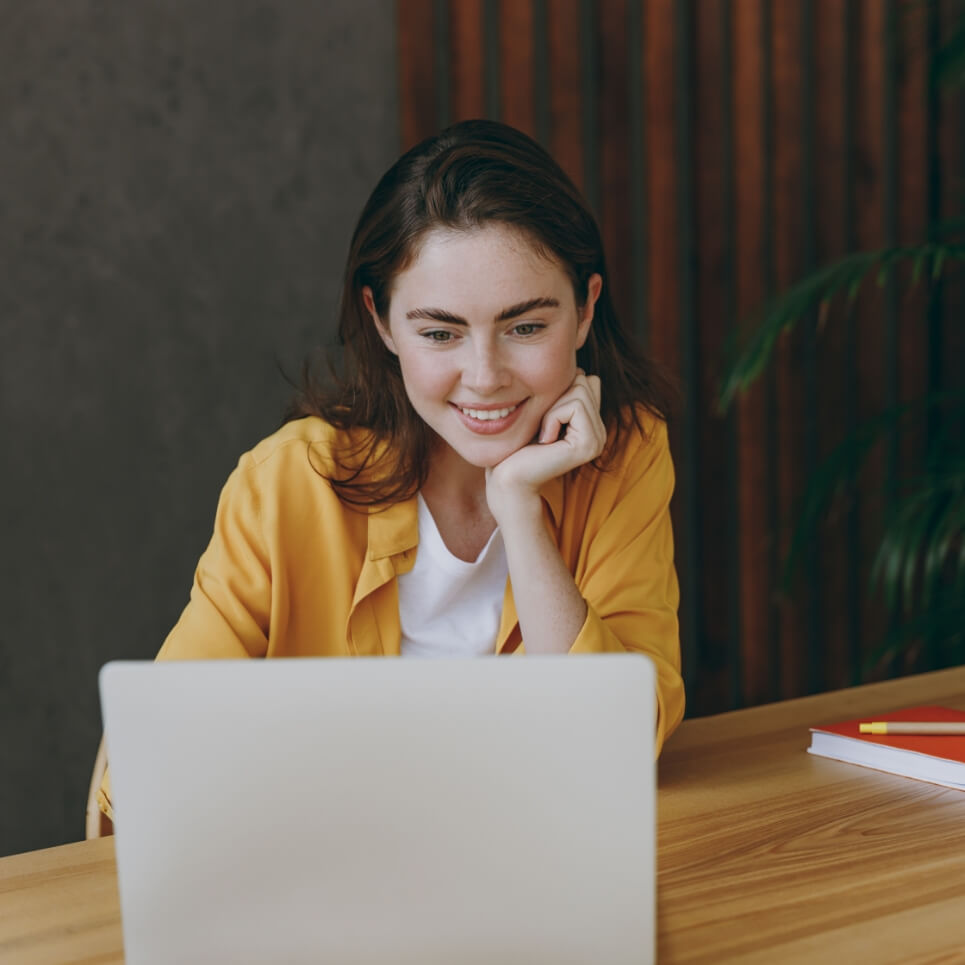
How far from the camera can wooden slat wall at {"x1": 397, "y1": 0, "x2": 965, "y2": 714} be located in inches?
112

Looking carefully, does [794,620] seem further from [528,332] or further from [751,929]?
[751,929]

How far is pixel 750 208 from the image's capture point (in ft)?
10.1

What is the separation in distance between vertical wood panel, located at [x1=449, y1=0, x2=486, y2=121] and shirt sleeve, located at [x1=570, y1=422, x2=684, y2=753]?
131cm

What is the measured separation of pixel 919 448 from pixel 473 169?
7.34ft

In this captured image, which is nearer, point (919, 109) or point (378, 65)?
point (378, 65)

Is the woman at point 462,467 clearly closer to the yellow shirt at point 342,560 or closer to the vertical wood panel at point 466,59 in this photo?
the yellow shirt at point 342,560

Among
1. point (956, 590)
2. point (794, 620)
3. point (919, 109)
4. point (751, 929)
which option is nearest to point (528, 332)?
point (751, 929)

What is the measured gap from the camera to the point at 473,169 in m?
1.52

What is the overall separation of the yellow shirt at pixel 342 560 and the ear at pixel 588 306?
0.18 metres

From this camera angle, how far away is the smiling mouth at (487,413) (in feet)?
5.04

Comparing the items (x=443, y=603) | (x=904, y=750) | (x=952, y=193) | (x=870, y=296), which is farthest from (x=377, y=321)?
(x=952, y=193)

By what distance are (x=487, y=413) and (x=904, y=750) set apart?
0.63m

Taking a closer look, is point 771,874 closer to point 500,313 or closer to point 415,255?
point 500,313

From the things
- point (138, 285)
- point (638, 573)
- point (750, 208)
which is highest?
point (750, 208)
